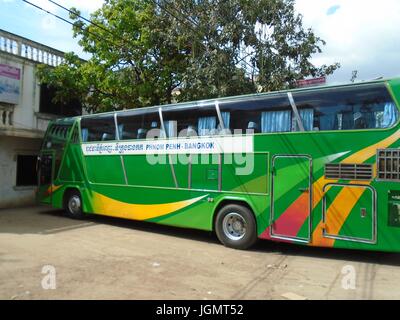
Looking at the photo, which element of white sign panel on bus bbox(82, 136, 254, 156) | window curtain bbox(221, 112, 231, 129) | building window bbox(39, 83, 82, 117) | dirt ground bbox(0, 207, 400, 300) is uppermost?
building window bbox(39, 83, 82, 117)

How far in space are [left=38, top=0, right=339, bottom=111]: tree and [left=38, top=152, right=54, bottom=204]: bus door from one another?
9.60 feet

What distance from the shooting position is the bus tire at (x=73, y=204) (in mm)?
12312

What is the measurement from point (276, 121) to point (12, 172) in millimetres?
10572

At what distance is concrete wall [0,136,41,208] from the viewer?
553 inches

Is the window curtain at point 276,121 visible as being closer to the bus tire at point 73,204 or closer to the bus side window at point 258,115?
the bus side window at point 258,115

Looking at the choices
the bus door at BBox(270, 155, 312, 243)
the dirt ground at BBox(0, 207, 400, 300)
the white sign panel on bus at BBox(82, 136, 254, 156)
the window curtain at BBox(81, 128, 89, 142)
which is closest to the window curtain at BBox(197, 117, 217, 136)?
the white sign panel on bus at BBox(82, 136, 254, 156)

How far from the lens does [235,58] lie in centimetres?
1346

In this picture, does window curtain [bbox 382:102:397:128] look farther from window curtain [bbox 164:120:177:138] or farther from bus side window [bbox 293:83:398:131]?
window curtain [bbox 164:120:177:138]

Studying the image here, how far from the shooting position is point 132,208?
10602 mm

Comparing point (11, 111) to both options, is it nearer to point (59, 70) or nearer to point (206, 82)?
point (59, 70)

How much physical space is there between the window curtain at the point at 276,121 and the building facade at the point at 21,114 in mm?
9047

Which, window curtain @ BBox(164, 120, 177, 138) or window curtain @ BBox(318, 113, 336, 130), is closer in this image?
window curtain @ BBox(318, 113, 336, 130)

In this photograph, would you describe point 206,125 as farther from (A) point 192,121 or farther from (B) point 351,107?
(B) point 351,107

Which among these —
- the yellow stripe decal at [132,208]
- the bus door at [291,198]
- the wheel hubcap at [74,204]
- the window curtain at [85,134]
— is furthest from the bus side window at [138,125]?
the bus door at [291,198]
